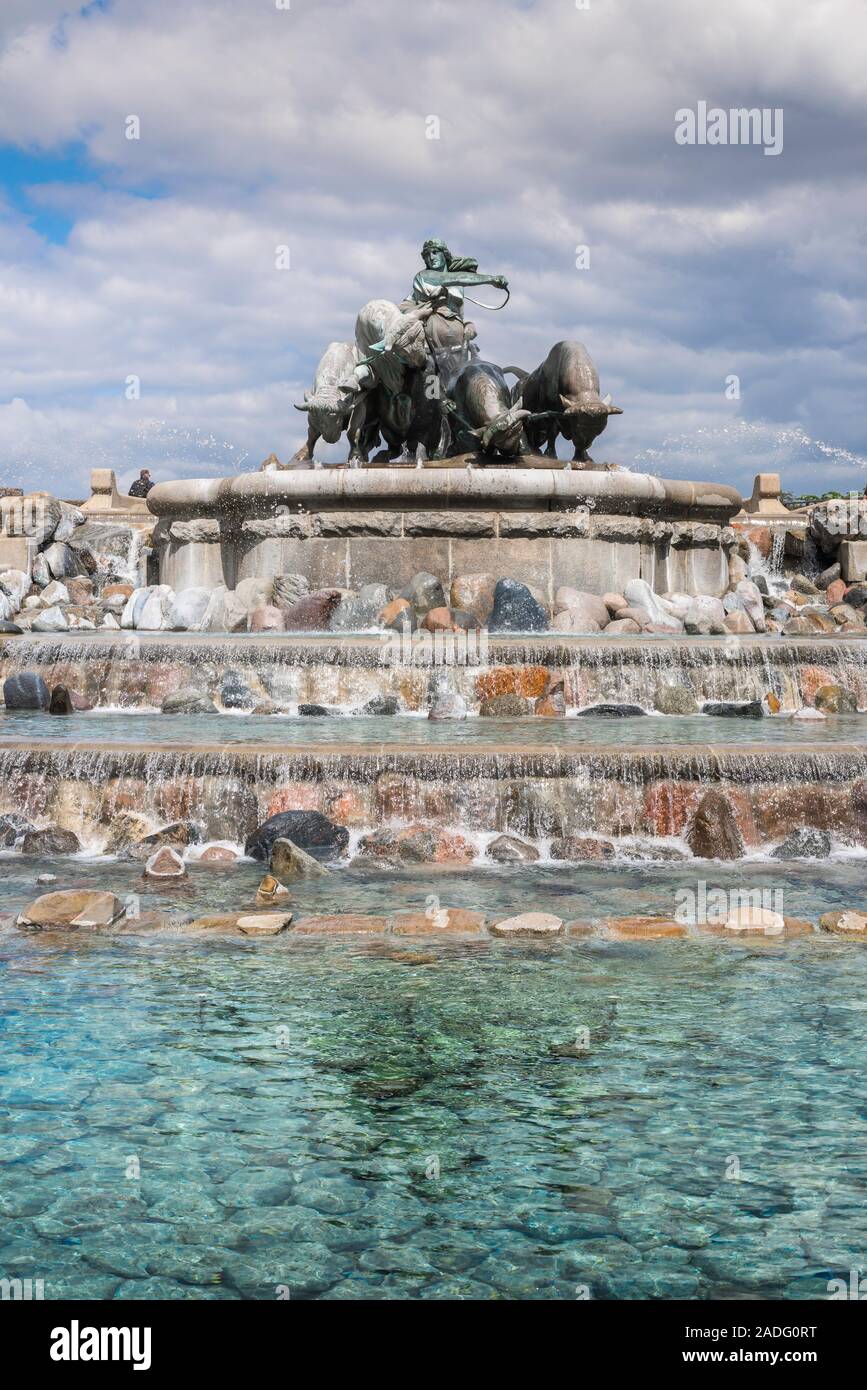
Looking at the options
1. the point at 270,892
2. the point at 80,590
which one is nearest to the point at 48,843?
the point at 270,892

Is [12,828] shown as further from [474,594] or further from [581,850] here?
[474,594]

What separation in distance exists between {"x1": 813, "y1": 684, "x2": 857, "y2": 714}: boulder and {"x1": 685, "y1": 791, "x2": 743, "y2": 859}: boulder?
15.1ft

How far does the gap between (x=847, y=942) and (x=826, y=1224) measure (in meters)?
2.74

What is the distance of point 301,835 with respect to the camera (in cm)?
776

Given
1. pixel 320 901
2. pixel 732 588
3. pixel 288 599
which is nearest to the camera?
pixel 320 901

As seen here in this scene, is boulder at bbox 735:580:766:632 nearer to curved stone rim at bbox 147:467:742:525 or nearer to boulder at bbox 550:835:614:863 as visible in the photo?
curved stone rim at bbox 147:467:742:525

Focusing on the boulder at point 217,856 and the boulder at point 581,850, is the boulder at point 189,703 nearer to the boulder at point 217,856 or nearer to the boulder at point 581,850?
the boulder at point 217,856

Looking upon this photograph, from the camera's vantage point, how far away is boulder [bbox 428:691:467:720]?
38.1 ft

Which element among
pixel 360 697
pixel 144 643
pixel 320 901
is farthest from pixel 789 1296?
pixel 144 643

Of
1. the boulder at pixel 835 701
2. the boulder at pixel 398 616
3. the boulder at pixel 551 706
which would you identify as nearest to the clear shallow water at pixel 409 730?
the boulder at pixel 835 701

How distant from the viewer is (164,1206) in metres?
3.25

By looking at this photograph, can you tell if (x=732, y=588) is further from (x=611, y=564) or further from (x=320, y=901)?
(x=320, y=901)

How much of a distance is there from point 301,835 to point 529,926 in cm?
225

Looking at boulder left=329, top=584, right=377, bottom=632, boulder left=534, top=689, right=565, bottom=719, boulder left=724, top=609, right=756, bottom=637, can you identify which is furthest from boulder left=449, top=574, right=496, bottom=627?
boulder left=534, top=689, right=565, bottom=719
